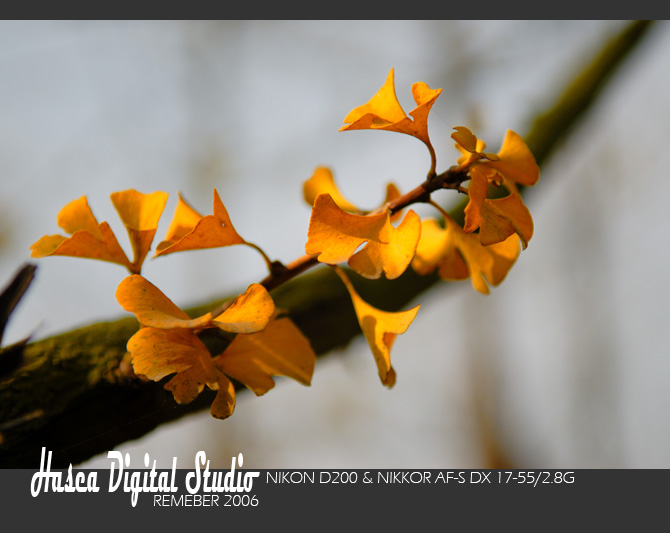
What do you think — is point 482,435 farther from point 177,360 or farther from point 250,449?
point 177,360

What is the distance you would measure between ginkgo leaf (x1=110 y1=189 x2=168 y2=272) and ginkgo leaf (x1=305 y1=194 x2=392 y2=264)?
0.60 ft

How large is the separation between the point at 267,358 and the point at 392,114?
0.85 ft

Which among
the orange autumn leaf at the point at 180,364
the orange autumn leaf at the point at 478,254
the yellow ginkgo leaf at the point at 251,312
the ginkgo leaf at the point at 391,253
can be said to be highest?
the orange autumn leaf at the point at 478,254

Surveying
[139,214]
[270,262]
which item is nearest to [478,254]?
[270,262]

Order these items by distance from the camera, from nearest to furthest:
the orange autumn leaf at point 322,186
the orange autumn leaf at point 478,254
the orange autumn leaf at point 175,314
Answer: the orange autumn leaf at point 175,314 → the orange autumn leaf at point 478,254 → the orange autumn leaf at point 322,186

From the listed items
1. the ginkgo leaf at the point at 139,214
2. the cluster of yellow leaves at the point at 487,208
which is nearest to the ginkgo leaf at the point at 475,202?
the cluster of yellow leaves at the point at 487,208

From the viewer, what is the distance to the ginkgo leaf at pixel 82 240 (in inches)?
19.1

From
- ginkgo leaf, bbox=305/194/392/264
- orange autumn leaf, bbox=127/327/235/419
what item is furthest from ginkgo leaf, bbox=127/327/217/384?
ginkgo leaf, bbox=305/194/392/264

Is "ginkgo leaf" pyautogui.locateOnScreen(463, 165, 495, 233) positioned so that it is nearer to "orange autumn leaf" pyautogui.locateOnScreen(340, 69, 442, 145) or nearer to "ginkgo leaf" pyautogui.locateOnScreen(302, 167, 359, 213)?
"orange autumn leaf" pyautogui.locateOnScreen(340, 69, 442, 145)

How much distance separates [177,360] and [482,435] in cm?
366

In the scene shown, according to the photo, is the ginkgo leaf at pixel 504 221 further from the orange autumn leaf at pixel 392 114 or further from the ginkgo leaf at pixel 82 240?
the ginkgo leaf at pixel 82 240

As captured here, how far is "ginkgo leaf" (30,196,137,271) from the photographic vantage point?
19.1 inches

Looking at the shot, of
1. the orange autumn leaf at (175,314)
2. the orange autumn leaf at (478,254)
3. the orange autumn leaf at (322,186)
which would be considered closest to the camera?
the orange autumn leaf at (175,314)

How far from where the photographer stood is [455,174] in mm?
464
